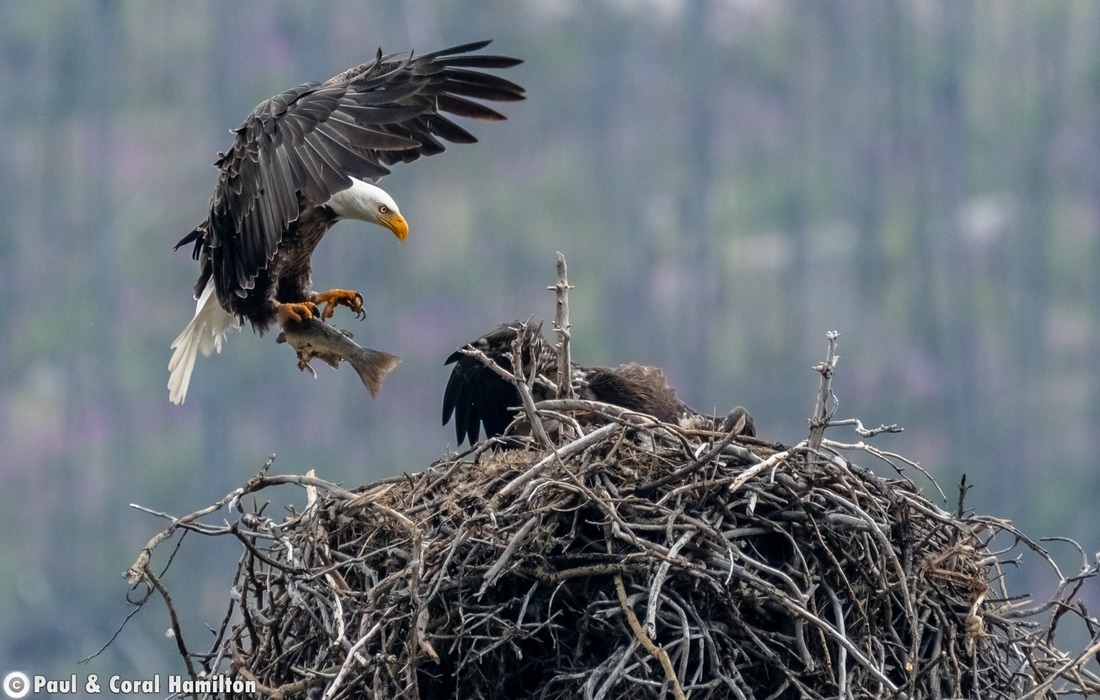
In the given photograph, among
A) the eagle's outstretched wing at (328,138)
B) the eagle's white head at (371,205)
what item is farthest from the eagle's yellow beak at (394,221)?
the eagle's outstretched wing at (328,138)

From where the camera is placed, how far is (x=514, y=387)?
5.62 m

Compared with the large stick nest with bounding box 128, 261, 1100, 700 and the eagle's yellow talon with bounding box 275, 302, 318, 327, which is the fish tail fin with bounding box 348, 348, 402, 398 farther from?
the large stick nest with bounding box 128, 261, 1100, 700

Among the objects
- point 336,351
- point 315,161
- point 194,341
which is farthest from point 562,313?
point 194,341

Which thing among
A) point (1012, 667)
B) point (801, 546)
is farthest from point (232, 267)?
point (1012, 667)

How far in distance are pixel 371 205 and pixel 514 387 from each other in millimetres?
842

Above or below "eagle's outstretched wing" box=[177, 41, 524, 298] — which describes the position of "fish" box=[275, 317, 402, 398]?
below

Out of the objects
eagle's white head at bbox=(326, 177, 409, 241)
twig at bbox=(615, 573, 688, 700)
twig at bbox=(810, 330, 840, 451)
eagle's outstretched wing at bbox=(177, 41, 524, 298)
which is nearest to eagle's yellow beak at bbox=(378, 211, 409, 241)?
eagle's white head at bbox=(326, 177, 409, 241)

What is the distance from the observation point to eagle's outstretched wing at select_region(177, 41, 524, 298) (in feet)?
16.7

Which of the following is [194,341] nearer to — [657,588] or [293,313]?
[293,313]

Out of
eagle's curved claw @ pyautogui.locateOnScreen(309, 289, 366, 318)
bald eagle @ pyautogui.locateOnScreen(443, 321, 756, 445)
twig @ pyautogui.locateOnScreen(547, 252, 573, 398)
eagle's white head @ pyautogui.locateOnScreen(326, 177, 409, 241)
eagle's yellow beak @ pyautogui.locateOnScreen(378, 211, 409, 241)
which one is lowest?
twig @ pyautogui.locateOnScreen(547, 252, 573, 398)

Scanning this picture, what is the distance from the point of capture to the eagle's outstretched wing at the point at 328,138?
5102 mm

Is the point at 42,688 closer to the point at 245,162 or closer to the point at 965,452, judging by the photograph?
the point at 245,162

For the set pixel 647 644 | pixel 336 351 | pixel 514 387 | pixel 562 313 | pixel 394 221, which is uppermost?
pixel 394 221

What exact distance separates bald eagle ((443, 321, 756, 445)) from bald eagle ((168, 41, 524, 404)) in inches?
19.5
